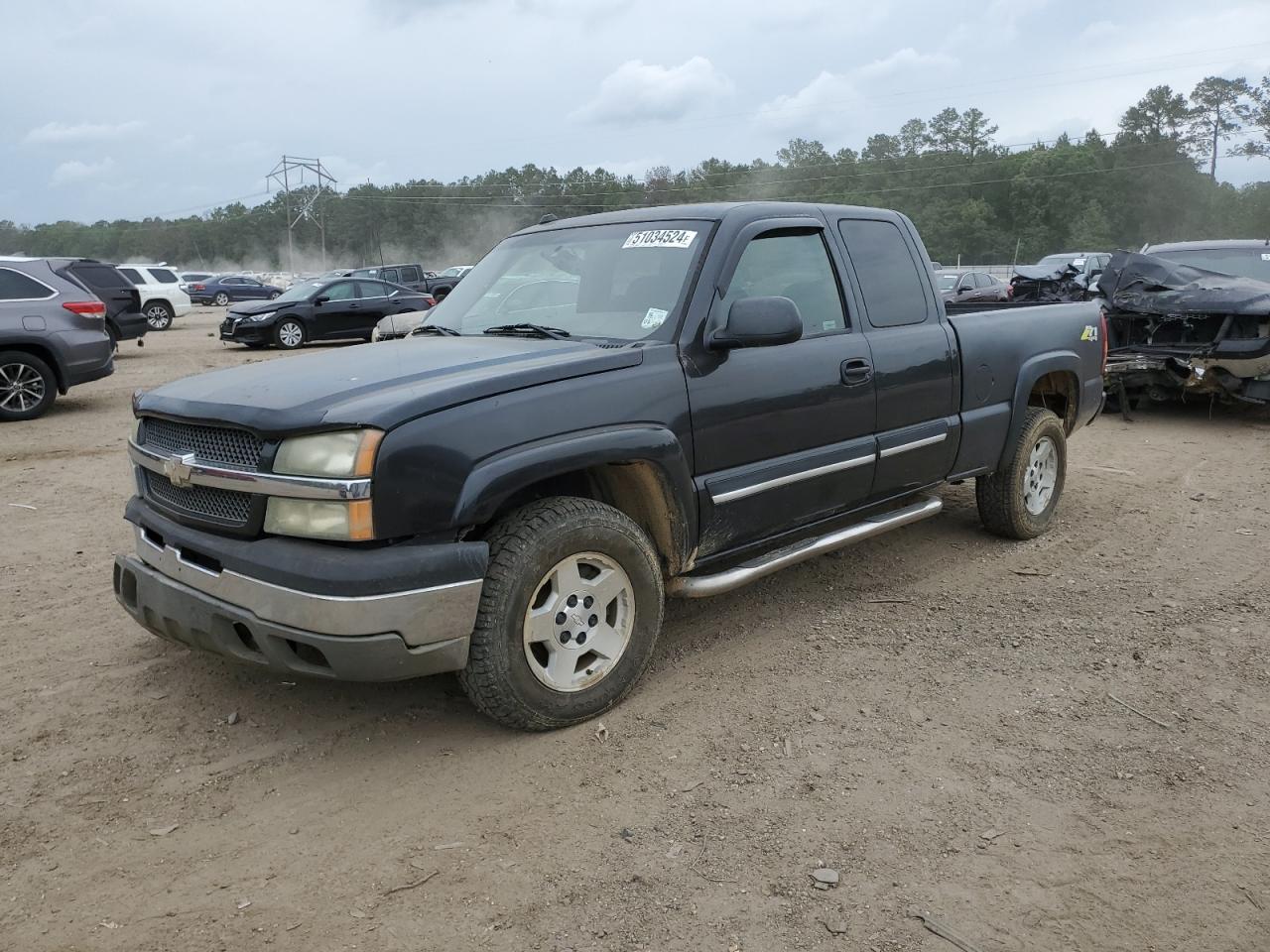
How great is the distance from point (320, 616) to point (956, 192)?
244ft

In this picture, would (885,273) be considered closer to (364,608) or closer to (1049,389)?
(1049,389)

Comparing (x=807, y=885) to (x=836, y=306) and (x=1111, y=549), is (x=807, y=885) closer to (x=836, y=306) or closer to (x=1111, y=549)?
(x=836, y=306)

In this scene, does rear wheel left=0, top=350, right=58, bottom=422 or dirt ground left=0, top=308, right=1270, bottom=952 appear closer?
dirt ground left=0, top=308, right=1270, bottom=952

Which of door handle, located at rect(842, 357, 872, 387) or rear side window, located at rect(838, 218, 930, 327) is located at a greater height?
rear side window, located at rect(838, 218, 930, 327)

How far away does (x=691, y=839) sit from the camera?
2.79 metres

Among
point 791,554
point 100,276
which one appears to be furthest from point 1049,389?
point 100,276

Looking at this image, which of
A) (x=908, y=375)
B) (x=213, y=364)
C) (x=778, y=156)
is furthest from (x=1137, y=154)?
(x=908, y=375)

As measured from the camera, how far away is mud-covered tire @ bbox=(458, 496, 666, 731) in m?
3.10

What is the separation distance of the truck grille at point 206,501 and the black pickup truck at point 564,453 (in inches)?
0.5

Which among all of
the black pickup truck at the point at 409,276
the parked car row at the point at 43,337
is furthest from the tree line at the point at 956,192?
the parked car row at the point at 43,337

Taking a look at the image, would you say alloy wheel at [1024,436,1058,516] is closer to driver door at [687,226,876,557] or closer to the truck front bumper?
driver door at [687,226,876,557]

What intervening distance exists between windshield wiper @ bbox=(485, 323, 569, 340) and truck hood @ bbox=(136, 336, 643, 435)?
82mm

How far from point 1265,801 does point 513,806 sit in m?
2.32

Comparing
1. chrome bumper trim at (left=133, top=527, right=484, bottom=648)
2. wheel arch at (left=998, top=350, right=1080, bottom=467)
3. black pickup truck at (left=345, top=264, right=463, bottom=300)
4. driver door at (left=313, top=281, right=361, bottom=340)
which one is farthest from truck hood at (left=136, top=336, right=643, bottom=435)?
black pickup truck at (left=345, top=264, right=463, bottom=300)
